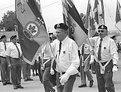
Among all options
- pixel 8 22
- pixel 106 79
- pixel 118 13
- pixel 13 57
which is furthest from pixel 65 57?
pixel 8 22

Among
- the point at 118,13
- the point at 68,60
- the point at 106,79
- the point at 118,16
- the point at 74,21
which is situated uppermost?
the point at 118,13

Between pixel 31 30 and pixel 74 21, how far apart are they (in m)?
1.86

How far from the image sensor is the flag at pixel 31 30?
6.80 metres

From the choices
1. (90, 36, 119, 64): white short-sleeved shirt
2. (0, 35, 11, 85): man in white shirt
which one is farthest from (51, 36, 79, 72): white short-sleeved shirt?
(0, 35, 11, 85): man in white shirt

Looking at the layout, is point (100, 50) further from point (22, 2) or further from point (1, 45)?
point (1, 45)

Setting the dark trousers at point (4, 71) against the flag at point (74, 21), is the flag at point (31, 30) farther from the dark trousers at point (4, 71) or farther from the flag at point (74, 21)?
the dark trousers at point (4, 71)

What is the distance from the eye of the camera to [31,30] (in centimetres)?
688

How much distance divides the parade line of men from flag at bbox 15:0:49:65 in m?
0.31

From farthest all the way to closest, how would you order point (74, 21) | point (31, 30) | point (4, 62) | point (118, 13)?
point (118, 13), point (4, 62), point (74, 21), point (31, 30)

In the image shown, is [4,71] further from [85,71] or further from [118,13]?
[118,13]

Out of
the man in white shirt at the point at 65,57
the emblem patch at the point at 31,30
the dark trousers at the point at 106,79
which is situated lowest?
the dark trousers at the point at 106,79

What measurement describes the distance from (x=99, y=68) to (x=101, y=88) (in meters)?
0.50

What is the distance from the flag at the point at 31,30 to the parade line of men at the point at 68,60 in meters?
0.31

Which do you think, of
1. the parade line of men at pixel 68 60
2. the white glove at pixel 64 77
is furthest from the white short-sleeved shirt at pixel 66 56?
the white glove at pixel 64 77
